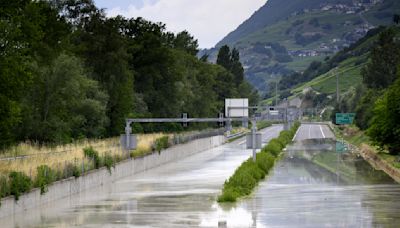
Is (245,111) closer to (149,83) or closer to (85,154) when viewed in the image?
(149,83)

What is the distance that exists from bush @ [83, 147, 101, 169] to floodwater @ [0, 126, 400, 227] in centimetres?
160

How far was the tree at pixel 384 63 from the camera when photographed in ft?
425

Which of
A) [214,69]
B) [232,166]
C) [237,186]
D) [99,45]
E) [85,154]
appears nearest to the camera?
[237,186]

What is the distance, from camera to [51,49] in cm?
6588

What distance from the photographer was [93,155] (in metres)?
52.7

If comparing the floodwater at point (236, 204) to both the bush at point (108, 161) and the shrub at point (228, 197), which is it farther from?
the bush at point (108, 161)

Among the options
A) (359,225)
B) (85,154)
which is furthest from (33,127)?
(359,225)

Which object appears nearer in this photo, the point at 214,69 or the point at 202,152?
the point at 202,152

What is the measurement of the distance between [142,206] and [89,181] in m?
10.4

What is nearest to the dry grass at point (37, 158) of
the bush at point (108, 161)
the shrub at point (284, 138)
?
the bush at point (108, 161)

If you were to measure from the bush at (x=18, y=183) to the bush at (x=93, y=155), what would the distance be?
1453cm

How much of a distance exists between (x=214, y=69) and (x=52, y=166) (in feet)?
364

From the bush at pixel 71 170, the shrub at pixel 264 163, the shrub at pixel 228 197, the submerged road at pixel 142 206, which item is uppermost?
the bush at pixel 71 170

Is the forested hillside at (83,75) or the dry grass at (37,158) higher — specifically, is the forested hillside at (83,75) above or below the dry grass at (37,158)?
above
